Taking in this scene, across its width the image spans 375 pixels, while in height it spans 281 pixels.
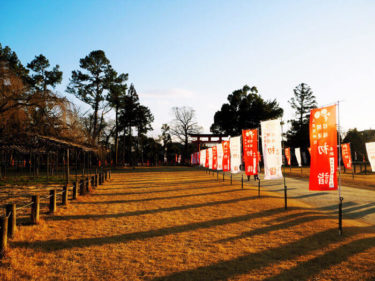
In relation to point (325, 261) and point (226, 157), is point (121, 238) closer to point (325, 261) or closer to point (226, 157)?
point (325, 261)

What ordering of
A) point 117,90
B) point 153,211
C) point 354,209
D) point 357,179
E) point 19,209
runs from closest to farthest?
point 19,209, point 153,211, point 354,209, point 357,179, point 117,90

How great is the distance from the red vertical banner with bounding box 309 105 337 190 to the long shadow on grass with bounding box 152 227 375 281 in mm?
1452

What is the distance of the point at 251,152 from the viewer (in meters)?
13.5

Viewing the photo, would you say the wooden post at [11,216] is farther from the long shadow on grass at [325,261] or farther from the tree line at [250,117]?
the tree line at [250,117]

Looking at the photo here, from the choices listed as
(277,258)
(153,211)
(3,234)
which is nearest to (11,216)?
(3,234)

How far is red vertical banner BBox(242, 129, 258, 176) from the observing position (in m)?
13.4

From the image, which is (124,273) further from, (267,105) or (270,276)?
(267,105)

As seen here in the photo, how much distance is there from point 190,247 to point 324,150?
482 cm

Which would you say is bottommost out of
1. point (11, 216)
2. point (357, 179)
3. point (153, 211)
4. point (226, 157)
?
point (357, 179)

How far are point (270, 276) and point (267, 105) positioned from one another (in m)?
38.2

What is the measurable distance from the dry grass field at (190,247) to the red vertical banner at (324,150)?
4.41ft

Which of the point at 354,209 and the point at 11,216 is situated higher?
the point at 11,216

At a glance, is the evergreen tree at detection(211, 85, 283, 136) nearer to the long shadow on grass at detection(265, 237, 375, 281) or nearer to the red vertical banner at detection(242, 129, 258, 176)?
the red vertical banner at detection(242, 129, 258, 176)

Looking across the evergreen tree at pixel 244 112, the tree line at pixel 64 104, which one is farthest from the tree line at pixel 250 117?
the tree line at pixel 64 104
